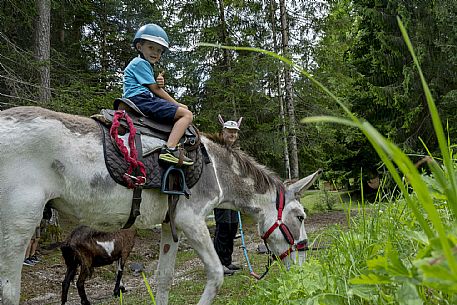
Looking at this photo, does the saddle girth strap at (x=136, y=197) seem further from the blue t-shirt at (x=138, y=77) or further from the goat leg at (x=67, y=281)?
the goat leg at (x=67, y=281)

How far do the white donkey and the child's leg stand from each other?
0.47 m

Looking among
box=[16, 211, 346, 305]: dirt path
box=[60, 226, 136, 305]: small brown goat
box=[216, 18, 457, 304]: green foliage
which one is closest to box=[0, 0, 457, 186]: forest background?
box=[16, 211, 346, 305]: dirt path

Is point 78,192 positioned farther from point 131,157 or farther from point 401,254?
point 401,254

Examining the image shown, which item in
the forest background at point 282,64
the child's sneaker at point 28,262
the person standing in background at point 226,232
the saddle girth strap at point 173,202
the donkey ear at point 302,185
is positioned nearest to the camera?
the saddle girth strap at point 173,202

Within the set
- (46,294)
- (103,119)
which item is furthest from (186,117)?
(46,294)

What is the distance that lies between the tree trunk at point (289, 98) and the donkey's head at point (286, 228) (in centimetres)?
1135

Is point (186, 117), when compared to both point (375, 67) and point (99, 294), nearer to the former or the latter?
point (99, 294)

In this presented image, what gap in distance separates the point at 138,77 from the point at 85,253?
13.3 feet

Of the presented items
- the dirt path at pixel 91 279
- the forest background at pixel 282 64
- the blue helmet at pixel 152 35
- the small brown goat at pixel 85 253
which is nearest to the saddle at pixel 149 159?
the blue helmet at pixel 152 35

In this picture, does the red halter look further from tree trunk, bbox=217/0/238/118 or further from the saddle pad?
tree trunk, bbox=217/0/238/118

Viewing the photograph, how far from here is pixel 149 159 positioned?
358cm

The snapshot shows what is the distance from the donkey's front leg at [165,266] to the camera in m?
4.02

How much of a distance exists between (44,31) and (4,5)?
5.00 ft

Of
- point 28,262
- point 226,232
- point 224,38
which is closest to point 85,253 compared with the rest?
point 226,232
